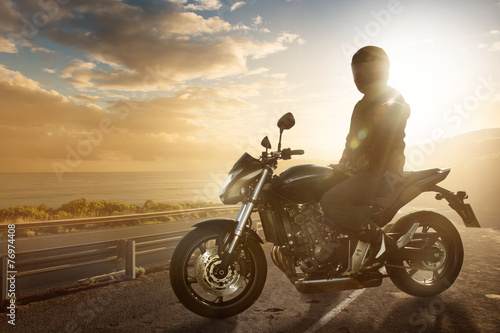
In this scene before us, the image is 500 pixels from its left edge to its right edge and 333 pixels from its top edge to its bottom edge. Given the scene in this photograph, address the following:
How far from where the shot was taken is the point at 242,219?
4.07m

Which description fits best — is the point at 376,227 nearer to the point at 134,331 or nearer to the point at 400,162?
the point at 400,162

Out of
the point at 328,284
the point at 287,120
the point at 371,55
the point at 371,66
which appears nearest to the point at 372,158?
the point at 287,120

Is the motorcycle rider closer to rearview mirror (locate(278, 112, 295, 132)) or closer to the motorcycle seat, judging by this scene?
the motorcycle seat

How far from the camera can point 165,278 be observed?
22.7ft

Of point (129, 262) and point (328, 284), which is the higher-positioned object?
point (328, 284)

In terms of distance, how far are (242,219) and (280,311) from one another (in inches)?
54.1

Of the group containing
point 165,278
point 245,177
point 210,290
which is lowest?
point 165,278

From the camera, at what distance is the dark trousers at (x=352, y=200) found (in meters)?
4.14

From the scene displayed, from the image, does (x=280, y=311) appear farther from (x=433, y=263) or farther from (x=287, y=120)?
(x=287, y=120)

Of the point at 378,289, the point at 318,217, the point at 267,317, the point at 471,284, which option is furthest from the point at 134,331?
the point at 471,284

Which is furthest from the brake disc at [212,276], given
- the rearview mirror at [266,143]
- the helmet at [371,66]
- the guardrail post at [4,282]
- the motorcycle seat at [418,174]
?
the guardrail post at [4,282]

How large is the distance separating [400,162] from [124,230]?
16.3 metres

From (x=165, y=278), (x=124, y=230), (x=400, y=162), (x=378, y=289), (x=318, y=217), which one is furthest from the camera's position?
(x=124, y=230)

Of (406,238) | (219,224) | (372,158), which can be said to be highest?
(372,158)
